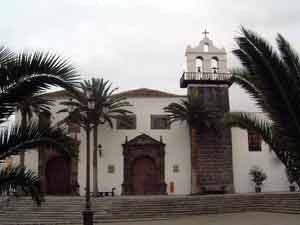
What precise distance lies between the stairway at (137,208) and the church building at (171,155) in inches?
284

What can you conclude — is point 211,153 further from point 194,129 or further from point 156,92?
point 156,92

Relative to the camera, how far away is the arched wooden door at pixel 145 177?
103ft

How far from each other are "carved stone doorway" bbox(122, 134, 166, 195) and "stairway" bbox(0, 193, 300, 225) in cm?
815

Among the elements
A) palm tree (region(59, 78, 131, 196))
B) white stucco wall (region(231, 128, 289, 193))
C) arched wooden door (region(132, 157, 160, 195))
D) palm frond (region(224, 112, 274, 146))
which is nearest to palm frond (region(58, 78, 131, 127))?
palm tree (region(59, 78, 131, 196))

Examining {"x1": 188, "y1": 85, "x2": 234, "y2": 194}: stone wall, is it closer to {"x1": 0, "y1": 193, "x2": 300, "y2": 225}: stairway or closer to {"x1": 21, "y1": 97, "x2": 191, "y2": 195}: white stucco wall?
{"x1": 21, "y1": 97, "x2": 191, "y2": 195}: white stucco wall

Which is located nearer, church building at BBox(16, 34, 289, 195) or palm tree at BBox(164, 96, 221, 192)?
palm tree at BBox(164, 96, 221, 192)

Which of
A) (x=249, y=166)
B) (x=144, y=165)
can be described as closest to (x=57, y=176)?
(x=144, y=165)

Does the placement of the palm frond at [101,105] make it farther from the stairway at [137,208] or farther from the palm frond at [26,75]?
the palm frond at [26,75]

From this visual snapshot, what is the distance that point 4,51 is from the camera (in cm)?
633

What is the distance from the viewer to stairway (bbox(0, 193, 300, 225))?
20.0 m

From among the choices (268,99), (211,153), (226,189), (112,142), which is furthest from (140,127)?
(268,99)

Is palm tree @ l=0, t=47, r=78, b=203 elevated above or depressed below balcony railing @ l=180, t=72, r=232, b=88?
below

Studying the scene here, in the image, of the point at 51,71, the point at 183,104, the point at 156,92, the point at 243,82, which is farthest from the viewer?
the point at 156,92

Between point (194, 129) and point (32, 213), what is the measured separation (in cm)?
1392
